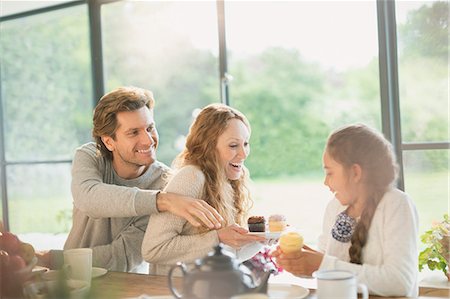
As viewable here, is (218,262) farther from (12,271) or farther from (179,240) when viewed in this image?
(179,240)

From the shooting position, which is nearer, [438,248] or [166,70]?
[438,248]

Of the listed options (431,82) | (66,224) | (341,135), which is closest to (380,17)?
(431,82)

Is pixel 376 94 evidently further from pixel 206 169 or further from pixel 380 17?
pixel 206 169

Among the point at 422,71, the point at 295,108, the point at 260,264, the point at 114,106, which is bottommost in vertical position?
the point at 260,264

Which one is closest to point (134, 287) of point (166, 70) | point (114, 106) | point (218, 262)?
point (218, 262)

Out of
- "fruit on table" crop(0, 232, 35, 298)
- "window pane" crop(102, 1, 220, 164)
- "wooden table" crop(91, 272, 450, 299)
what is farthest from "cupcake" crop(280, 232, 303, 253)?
"window pane" crop(102, 1, 220, 164)

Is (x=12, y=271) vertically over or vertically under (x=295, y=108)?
under

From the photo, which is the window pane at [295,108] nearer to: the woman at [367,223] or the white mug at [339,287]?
the woman at [367,223]

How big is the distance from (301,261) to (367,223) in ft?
0.62

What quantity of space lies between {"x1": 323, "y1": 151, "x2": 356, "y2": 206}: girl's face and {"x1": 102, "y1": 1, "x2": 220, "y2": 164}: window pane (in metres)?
2.74

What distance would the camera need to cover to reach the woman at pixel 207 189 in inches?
81.4

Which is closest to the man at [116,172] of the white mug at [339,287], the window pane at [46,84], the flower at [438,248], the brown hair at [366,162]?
the brown hair at [366,162]

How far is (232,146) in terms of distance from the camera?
220 centimetres

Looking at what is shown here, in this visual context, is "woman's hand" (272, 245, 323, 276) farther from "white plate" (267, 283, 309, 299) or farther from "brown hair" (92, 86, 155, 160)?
"brown hair" (92, 86, 155, 160)
